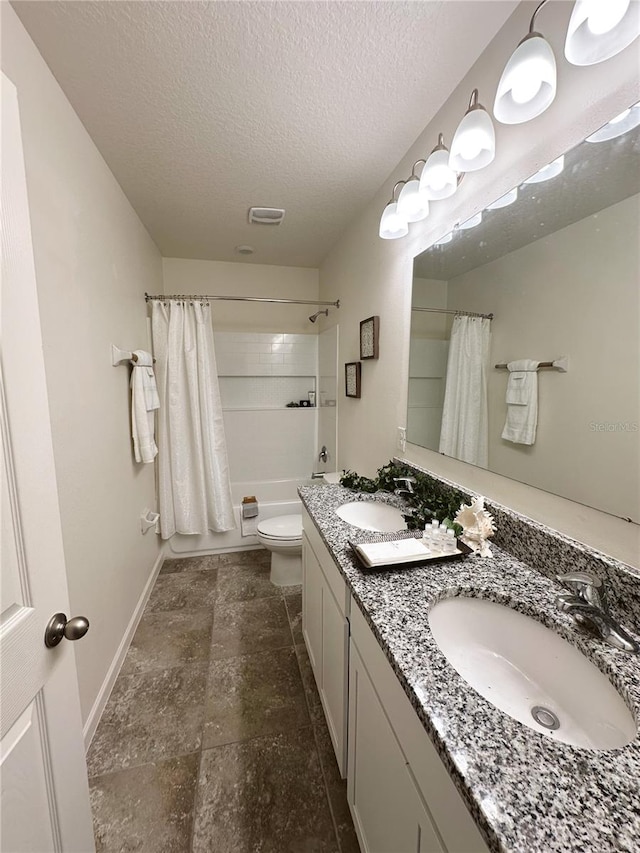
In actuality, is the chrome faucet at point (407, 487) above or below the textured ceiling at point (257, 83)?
below

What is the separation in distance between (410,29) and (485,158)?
1.49 feet

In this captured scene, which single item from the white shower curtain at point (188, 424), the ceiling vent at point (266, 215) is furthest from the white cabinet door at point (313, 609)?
the ceiling vent at point (266, 215)

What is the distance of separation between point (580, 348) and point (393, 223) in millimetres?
979

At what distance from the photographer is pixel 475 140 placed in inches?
38.7

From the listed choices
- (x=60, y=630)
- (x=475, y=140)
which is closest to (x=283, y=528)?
(x=60, y=630)

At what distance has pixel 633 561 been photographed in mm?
753

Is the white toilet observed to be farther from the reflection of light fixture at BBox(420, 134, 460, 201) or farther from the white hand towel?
the reflection of light fixture at BBox(420, 134, 460, 201)

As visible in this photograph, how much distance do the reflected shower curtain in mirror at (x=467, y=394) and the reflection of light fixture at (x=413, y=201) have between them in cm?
45

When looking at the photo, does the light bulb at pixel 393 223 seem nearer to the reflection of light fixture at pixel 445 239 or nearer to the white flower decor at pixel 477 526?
the reflection of light fixture at pixel 445 239

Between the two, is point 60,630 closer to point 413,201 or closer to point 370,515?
point 370,515

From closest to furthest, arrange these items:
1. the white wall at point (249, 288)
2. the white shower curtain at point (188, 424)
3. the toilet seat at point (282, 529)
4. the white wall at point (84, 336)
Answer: the white wall at point (84, 336) < the toilet seat at point (282, 529) < the white shower curtain at point (188, 424) < the white wall at point (249, 288)

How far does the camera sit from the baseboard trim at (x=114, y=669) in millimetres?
1325

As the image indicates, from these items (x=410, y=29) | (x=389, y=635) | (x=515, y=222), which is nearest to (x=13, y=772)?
(x=389, y=635)

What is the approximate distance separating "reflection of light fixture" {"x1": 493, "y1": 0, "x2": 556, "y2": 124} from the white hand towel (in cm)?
64
